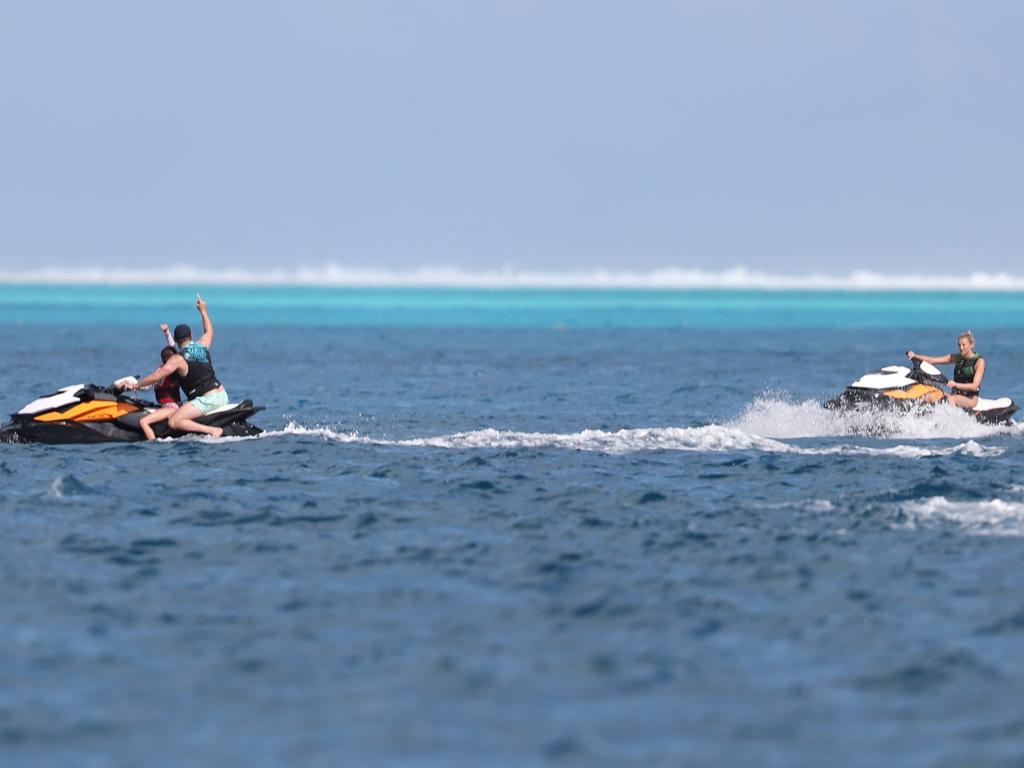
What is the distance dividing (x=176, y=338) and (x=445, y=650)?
37.1ft

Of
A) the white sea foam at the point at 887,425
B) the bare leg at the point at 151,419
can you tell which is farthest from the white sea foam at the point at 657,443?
the bare leg at the point at 151,419

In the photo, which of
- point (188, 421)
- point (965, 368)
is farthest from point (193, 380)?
point (965, 368)

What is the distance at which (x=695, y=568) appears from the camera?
529 inches

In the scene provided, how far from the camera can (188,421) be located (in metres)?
21.2

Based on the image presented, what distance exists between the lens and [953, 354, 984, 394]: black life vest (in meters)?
24.3

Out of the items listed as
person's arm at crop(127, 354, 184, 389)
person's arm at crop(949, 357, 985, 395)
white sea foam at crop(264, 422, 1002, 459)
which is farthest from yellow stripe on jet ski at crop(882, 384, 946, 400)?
person's arm at crop(127, 354, 184, 389)

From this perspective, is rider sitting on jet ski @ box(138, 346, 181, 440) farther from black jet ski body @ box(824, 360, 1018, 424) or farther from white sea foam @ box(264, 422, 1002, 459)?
black jet ski body @ box(824, 360, 1018, 424)

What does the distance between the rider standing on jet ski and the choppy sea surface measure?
0.26 meters

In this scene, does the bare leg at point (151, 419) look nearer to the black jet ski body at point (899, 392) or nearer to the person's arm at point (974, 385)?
the black jet ski body at point (899, 392)

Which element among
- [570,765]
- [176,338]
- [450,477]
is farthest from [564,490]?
[570,765]

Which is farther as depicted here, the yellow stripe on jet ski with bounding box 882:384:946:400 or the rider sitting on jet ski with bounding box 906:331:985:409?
the rider sitting on jet ski with bounding box 906:331:985:409

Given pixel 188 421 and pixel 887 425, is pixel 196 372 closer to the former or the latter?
pixel 188 421

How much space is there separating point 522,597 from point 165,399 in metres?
10.6

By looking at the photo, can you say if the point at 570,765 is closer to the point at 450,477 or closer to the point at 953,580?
the point at 953,580
